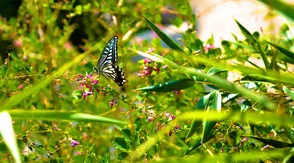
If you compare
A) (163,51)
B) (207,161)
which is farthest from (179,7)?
(207,161)

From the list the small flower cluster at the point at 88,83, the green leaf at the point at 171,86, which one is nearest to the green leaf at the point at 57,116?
the green leaf at the point at 171,86

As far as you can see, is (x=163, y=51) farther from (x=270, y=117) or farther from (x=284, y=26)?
(x=270, y=117)

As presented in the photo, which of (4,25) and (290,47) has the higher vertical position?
(4,25)

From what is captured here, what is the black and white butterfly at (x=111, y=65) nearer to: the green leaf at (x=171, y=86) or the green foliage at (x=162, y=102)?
the green foliage at (x=162, y=102)

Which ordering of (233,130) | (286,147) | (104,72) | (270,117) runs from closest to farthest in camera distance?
(270,117) < (286,147) < (233,130) < (104,72)

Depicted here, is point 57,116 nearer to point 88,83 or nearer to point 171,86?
point 171,86

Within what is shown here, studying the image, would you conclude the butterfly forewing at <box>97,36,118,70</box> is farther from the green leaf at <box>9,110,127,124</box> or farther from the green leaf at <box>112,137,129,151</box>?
the green leaf at <box>9,110,127,124</box>

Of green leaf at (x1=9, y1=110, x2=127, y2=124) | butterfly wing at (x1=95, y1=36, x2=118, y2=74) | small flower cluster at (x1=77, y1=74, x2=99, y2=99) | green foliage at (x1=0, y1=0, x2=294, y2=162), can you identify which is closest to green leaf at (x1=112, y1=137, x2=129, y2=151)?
green foliage at (x1=0, y1=0, x2=294, y2=162)
